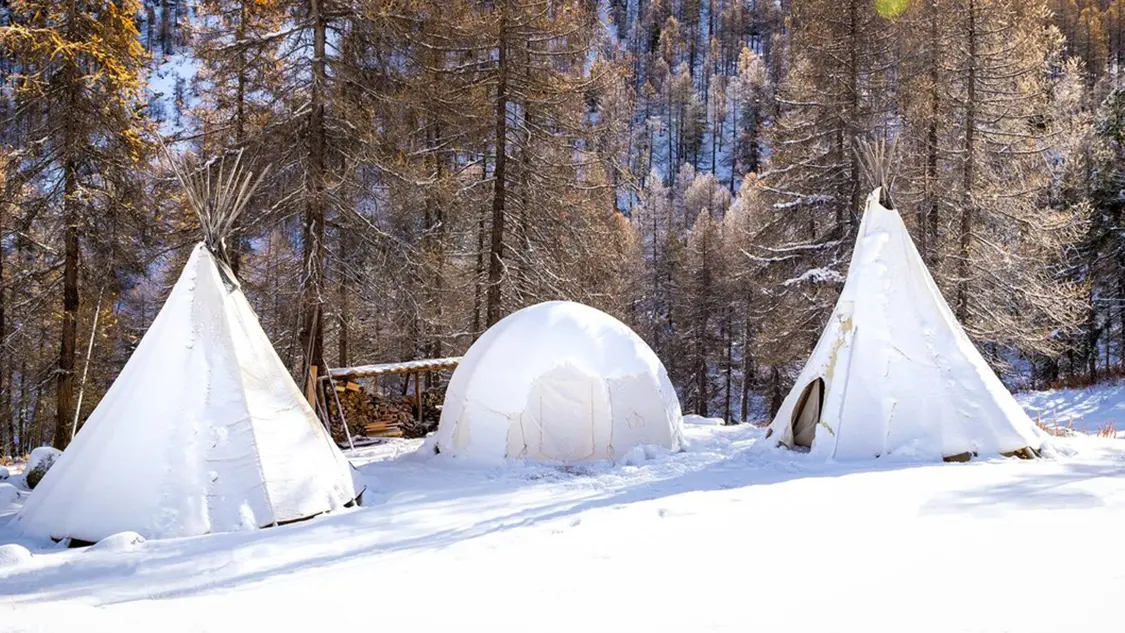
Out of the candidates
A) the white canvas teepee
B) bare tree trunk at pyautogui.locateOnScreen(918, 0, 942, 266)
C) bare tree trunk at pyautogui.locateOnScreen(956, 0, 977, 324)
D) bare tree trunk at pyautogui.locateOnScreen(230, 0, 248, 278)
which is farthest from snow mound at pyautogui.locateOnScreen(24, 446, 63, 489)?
bare tree trunk at pyautogui.locateOnScreen(956, 0, 977, 324)

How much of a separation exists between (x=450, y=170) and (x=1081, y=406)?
50.2 feet

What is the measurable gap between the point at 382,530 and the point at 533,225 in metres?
9.52

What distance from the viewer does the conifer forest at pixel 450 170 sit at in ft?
38.5

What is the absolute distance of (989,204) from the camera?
15.5m

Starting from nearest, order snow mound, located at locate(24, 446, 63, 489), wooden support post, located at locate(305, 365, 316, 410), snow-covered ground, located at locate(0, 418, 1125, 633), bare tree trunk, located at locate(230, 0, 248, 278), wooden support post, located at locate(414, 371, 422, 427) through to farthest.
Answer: snow-covered ground, located at locate(0, 418, 1125, 633)
snow mound, located at locate(24, 446, 63, 489)
wooden support post, located at locate(305, 365, 316, 410)
bare tree trunk, located at locate(230, 0, 248, 278)
wooden support post, located at locate(414, 371, 422, 427)

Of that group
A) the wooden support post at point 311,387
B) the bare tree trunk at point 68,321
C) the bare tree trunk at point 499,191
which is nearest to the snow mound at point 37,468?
the wooden support post at point 311,387

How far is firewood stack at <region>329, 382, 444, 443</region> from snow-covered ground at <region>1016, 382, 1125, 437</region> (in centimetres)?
1242

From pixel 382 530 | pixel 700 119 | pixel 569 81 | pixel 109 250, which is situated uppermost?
pixel 700 119

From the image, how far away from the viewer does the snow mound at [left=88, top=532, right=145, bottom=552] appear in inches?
230

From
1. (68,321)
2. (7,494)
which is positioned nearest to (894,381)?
(7,494)

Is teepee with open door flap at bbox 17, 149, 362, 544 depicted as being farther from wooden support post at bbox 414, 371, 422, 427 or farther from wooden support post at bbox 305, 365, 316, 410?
wooden support post at bbox 414, 371, 422, 427

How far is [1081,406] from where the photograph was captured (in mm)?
16141

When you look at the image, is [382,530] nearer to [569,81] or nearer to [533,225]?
[533,225]

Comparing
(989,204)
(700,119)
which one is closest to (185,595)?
(989,204)
